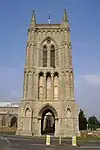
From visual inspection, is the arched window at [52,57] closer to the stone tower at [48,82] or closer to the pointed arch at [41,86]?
the stone tower at [48,82]

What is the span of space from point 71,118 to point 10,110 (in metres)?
59.7

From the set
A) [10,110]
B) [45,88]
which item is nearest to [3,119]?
[10,110]

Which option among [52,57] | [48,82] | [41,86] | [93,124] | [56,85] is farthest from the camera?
[93,124]

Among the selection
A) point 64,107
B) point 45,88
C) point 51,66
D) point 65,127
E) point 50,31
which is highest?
point 50,31

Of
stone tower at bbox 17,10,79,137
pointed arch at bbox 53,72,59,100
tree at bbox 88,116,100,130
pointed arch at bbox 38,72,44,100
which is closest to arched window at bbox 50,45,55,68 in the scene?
stone tower at bbox 17,10,79,137

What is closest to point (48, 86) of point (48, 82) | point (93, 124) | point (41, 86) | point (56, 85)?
point (48, 82)

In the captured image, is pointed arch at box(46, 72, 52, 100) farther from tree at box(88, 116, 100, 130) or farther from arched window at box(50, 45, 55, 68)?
tree at box(88, 116, 100, 130)

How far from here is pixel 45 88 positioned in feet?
167

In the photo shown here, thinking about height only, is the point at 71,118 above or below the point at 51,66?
below

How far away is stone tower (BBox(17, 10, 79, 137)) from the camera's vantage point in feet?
155

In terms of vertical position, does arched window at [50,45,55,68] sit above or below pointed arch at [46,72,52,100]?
above

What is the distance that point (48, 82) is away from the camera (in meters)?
51.8

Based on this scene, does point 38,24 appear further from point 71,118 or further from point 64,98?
point 71,118

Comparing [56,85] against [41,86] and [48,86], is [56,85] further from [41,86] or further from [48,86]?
[41,86]
